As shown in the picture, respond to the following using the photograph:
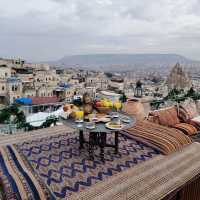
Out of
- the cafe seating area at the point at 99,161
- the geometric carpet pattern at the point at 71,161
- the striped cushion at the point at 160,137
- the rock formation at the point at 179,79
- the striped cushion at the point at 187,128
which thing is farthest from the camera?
the rock formation at the point at 179,79

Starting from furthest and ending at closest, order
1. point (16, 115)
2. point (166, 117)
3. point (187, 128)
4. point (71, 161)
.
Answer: point (16, 115) → point (166, 117) → point (187, 128) → point (71, 161)

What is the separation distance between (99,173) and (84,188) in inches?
10.2

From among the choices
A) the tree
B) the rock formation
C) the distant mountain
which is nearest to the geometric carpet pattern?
the tree

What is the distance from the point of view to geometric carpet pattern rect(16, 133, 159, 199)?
1638 millimetres

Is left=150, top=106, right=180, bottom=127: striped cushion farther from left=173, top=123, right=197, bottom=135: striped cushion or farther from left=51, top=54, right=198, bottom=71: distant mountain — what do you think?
left=51, top=54, right=198, bottom=71: distant mountain

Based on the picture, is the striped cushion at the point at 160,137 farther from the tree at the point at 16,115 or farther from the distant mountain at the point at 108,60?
the distant mountain at the point at 108,60

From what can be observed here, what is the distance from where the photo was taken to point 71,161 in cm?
200

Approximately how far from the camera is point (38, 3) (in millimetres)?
8312

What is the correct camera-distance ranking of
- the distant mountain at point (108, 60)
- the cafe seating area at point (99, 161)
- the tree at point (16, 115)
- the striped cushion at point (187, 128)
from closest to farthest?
the cafe seating area at point (99, 161)
the striped cushion at point (187, 128)
the tree at point (16, 115)
the distant mountain at point (108, 60)

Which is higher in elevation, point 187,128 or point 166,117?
point 166,117

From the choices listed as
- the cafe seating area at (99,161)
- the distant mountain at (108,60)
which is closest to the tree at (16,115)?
the cafe seating area at (99,161)

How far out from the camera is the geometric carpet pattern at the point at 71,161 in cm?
164

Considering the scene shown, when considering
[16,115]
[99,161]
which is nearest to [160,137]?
[99,161]

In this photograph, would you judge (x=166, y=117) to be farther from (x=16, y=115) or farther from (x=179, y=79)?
(x=16, y=115)
